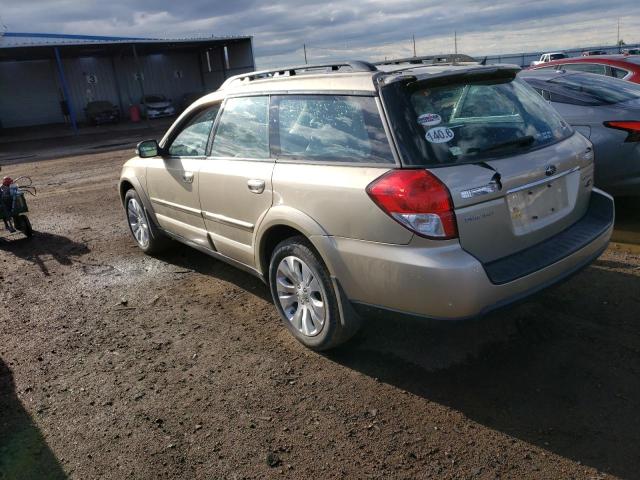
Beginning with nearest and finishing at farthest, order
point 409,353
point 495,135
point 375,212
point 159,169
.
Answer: point 375,212 → point 495,135 → point 409,353 → point 159,169

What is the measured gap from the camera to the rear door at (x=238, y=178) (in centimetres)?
370

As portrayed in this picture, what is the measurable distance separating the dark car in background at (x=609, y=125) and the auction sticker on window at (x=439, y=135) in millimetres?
3137

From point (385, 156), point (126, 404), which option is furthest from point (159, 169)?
point (385, 156)

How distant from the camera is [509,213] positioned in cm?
289

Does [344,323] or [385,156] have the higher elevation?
[385,156]

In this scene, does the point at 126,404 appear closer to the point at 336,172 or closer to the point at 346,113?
the point at 336,172

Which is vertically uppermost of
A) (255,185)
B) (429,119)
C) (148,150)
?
(429,119)

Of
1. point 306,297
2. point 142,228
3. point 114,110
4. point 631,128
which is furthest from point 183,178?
point 114,110

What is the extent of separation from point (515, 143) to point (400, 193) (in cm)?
84

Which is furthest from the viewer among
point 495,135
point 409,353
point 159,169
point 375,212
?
point 159,169

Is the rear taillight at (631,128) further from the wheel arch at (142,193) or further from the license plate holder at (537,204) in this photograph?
the wheel arch at (142,193)

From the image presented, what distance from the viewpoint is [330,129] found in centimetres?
328

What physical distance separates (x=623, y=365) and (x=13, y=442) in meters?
3.48

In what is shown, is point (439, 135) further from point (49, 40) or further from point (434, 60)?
point (49, 40)
